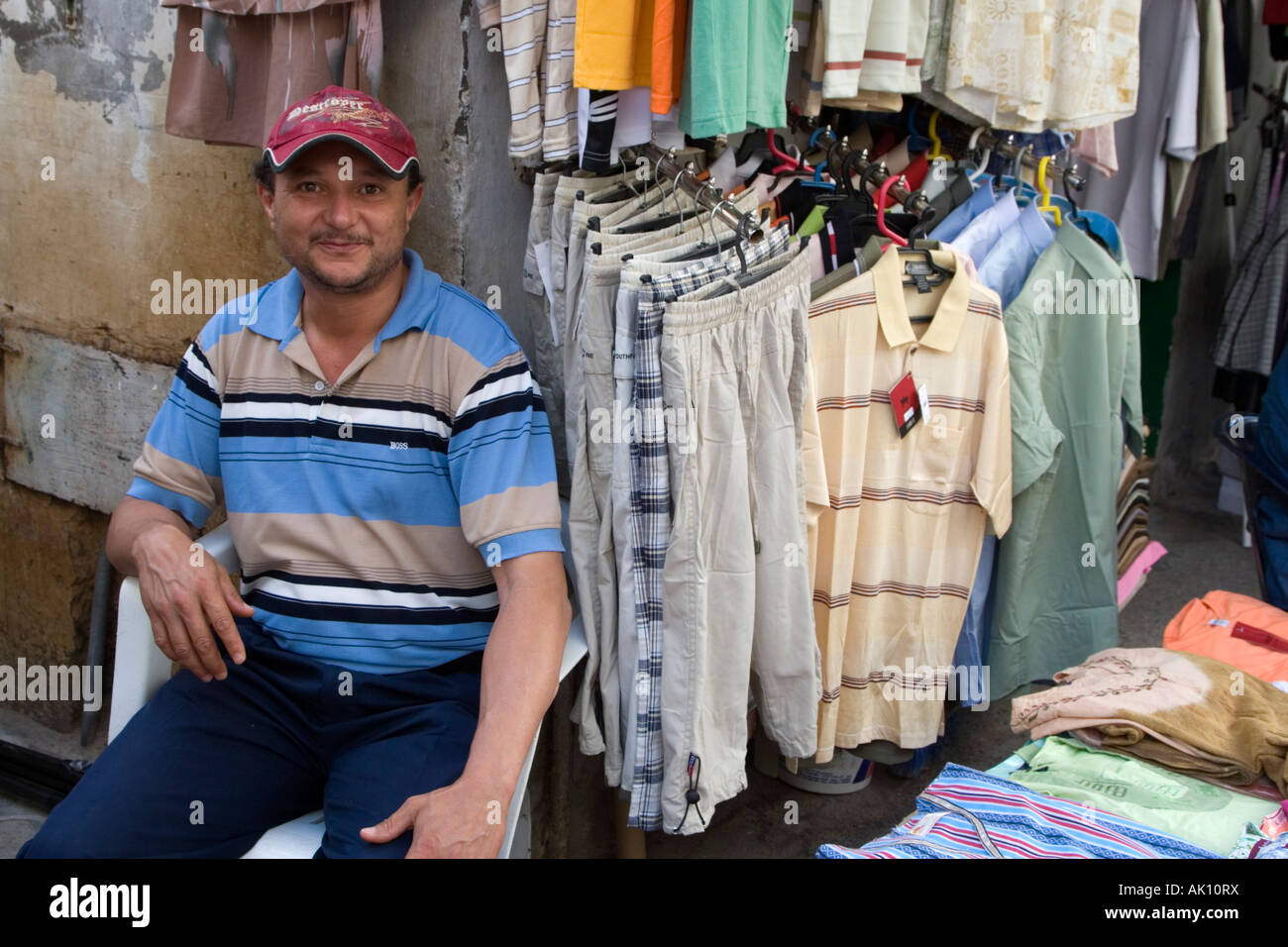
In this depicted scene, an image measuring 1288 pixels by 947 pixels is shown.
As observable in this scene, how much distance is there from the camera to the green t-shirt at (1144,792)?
187 cm

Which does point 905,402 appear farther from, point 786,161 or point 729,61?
point 729,61

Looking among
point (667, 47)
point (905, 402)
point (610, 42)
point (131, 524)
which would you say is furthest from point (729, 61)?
point (131, 524)

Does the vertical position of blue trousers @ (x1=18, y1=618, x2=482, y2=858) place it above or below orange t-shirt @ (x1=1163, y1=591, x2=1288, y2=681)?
below

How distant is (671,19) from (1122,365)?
1761mm

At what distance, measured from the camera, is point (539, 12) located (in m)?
2.60

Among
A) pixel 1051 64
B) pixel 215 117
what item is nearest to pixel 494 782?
pixel 215 117

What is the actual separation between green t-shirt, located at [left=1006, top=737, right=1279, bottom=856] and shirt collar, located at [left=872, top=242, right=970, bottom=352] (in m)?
1.22

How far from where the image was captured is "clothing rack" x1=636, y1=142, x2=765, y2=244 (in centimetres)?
253

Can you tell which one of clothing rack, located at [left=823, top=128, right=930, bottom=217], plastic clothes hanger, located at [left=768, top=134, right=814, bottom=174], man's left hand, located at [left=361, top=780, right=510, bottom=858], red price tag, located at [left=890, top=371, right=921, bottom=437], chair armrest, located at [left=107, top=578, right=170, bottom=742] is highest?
plastic clothes hanger, located at [left=768, top=134, right=814, bottom=174]

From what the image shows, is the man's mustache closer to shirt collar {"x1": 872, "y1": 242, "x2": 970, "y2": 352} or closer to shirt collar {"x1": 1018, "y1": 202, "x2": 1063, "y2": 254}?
shirt collar {"x1": 872, "y1": 242, "x2": 970, "y2": 352}

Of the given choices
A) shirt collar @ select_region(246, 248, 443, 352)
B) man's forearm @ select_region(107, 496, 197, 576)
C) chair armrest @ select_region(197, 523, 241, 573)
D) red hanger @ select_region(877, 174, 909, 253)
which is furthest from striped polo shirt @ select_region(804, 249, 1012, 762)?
man's forearm @ select_region(107, 496, 197, 576)

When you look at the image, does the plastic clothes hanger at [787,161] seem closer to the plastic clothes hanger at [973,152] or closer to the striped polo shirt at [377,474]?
the plastic clothes hanger at [973,152]
